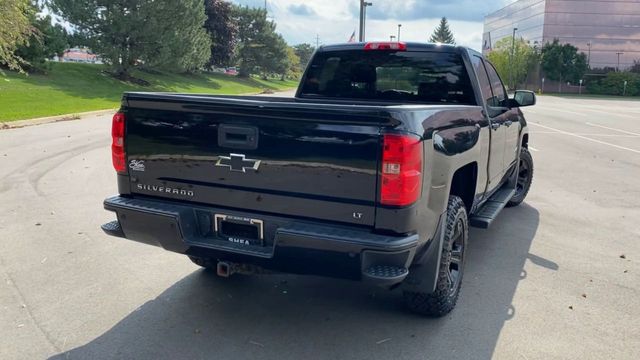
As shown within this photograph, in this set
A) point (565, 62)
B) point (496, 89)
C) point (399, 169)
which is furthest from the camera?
point (565, 62)

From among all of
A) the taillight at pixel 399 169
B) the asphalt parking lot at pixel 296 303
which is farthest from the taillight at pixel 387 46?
the taillight at pixel 399 169

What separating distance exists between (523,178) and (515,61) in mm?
78723

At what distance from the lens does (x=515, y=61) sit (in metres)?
80.6

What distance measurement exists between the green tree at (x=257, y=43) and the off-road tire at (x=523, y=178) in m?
56.8

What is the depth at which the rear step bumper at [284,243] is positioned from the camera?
318 cm

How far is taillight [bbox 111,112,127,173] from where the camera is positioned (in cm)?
387

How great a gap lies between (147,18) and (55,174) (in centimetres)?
2600

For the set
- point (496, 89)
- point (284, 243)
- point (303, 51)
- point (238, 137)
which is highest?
point (303, 51)

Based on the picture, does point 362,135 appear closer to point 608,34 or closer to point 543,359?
point 543,359

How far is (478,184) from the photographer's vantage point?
4723 mm

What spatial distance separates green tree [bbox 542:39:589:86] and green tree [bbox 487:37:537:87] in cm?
240

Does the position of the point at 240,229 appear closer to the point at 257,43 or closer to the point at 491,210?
the point at 491,210

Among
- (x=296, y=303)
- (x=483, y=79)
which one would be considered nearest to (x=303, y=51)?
(x=483, y=79)

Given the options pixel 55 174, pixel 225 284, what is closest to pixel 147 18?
pixel 55 174
